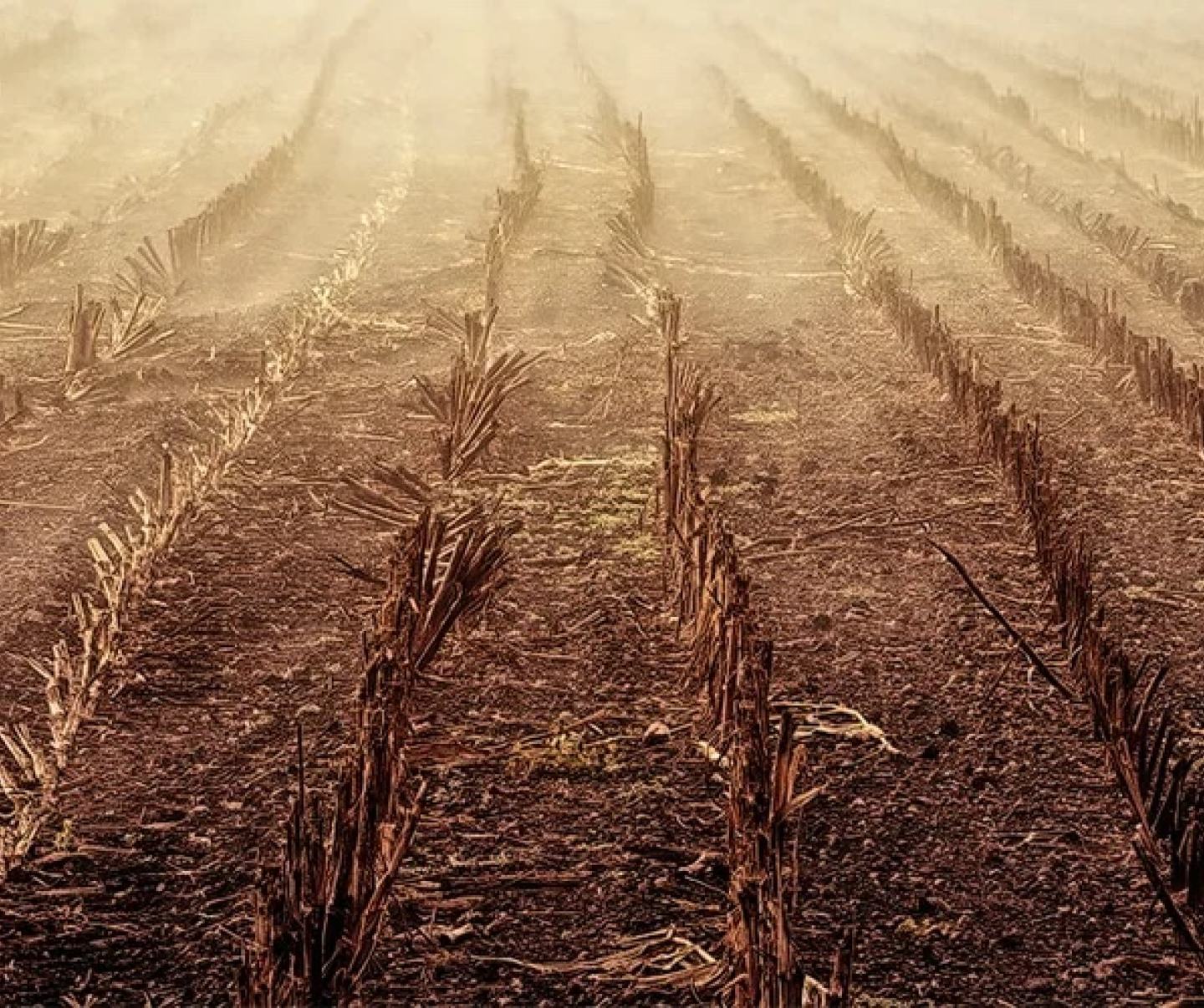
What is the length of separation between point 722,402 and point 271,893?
4.44 meters

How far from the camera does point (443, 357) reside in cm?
764

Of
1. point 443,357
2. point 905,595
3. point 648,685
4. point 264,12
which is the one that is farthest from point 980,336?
point 264,12

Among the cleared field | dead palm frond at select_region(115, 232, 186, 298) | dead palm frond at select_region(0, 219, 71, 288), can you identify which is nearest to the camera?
the cleared field

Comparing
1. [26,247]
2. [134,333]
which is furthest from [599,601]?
[26,247]

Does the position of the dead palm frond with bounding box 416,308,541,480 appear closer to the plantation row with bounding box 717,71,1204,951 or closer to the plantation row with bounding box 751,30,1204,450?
the plantation row with bounding box 717,71,1204,951

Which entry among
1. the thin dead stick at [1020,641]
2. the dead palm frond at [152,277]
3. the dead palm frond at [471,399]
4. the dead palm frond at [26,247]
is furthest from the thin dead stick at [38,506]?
the dead palm frond at [26,247]

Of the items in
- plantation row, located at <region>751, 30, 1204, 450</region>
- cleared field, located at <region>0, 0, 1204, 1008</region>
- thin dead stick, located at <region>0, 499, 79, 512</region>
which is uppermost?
plantation row, located at <region>751, 30, 1204, 450</region>

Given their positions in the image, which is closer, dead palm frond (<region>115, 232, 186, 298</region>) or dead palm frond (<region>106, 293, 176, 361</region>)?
dead palm frond (<region>106, 293, 176, 361</region>)

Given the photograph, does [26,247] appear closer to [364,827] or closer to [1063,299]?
[1063,299]

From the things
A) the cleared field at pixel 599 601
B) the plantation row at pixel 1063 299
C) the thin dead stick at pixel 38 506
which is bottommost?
the thin dead stick at pixel 38 506

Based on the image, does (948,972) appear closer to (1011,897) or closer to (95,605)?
(1011,897)

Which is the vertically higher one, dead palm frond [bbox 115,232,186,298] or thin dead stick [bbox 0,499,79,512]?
dead palm frond [bbox 115,232,186,298]

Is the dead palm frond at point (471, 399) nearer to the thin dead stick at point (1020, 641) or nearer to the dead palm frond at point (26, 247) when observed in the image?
the thin dead stick at point (1020, 641)

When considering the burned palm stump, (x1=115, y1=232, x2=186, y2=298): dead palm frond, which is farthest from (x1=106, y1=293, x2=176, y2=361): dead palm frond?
the burned palm stump
